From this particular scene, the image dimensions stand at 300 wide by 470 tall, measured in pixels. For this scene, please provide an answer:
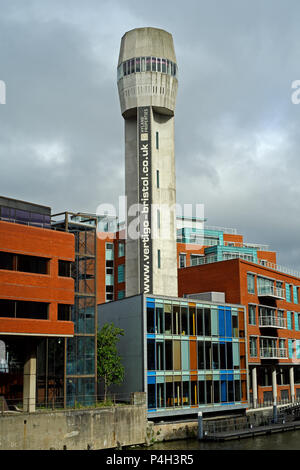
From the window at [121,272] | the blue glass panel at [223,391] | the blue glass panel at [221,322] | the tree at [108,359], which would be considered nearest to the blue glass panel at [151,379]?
the tree at [108,359]

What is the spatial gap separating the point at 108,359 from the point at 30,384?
859 cm

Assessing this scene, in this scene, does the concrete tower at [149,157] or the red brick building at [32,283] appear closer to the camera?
the red brick building at [32,283]

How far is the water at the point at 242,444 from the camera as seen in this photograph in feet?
157

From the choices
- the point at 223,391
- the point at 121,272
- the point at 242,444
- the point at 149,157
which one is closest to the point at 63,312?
the point at 242,444

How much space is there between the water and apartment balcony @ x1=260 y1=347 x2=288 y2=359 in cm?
1552

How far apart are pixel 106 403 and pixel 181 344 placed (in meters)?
10.3

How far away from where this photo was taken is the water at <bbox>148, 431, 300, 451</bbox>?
47.9 meters

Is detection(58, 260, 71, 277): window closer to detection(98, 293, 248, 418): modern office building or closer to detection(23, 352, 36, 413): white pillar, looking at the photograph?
detection(23, 352, 36, 413): white pillar

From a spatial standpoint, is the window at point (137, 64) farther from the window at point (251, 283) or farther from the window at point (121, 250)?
the window at point (121, 250)

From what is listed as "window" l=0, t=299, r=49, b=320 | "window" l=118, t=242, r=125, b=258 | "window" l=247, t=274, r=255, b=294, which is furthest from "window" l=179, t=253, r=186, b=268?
"window" l=0, t=299, r=49, b=320

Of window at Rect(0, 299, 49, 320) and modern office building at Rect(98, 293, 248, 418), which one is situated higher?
window at Rect(0, 299, 49, 320)

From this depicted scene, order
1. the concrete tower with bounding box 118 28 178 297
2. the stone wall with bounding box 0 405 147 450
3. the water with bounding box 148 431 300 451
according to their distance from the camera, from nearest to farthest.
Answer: the stone wall with bounding box 0 405 147 450 < the water with bounding box 148 431 300 451 < the concrete tower with bounding box 118 28 178 297

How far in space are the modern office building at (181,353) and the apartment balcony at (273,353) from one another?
649cm
